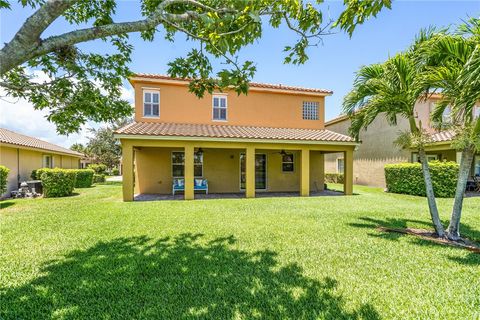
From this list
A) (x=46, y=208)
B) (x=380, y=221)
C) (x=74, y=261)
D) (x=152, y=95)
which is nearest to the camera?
(x=74, y=261)

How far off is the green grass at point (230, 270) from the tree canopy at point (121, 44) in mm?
3193

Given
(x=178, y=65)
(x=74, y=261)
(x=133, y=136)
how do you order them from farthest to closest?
(x=133, y=136) < (x=178, y=65) < (x=74, y=261)

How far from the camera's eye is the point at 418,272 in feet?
14.5

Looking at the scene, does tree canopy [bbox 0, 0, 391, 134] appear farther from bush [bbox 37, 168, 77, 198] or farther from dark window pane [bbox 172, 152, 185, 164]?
bush [bbox 37, 168, 77, 198]

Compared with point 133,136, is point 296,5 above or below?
above

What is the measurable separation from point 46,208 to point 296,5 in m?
12.0

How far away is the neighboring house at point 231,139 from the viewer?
43.5 ft

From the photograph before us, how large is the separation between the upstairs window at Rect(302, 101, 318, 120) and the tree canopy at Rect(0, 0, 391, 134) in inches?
464

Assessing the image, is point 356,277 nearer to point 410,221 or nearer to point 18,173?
point 410,221

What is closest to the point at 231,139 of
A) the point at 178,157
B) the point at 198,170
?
the point at 198,170

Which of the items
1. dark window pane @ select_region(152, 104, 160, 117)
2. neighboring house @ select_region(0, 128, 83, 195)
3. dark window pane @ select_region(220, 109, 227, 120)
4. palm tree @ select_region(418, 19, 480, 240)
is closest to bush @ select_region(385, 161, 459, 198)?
palm tree @ select_region(418, 19, 480, 240)

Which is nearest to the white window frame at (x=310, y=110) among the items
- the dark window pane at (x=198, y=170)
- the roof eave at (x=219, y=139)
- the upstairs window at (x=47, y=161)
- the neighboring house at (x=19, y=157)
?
the roof eave at (x=219, y=139)

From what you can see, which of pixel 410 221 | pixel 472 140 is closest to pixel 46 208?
pixel 410 221

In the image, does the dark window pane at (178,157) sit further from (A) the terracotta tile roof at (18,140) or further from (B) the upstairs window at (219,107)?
(A) the terracotta tile roof at (18,140)
